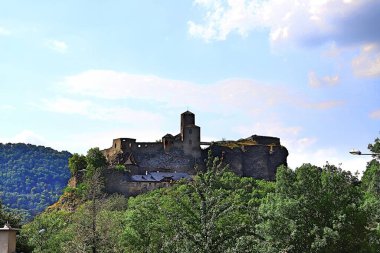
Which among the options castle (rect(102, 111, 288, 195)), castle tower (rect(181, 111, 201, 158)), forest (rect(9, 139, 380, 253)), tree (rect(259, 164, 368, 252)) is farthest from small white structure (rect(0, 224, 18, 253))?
castle tower (rect(181, 111, 201, 158))

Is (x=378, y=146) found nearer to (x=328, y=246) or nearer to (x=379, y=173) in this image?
(x=379, y=173)

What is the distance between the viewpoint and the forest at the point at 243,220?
21.6m

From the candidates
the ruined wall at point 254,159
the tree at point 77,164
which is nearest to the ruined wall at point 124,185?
the tree at point 77,164

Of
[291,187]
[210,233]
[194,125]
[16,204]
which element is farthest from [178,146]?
[16,204]

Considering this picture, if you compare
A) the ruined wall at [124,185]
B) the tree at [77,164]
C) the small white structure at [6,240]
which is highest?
the tree at [77,164]

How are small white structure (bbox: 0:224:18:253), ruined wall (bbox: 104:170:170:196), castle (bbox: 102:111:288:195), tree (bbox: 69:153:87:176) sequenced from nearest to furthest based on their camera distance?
1. small white structure (bbox: 0:224:18:253)
2. ruined wall (bbox: 104:170:170:196)
3. castle (bbox: 102:111:288:195)
4. tree (bbox: 69:153:87:176)

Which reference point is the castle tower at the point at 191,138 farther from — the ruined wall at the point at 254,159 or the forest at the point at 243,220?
the forest at the point at 243,220

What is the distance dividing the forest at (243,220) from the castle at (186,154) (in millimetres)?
48319

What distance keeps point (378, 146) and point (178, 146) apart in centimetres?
4500

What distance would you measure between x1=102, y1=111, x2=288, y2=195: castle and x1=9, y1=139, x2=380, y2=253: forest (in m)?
48.3

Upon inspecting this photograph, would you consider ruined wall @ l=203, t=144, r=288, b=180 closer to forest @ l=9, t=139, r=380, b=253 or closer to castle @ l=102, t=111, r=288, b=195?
castle @ l=102, t=111, r=288, b=195

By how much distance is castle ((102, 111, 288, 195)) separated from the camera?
99.1m

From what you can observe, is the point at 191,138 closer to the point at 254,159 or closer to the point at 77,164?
the point at 254,159

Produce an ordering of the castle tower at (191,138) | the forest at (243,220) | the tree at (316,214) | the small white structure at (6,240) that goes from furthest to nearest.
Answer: the castle tower at (191,138) < the tree at (316,214) < the small white structure at (6,240) < the forest at (243,220)
